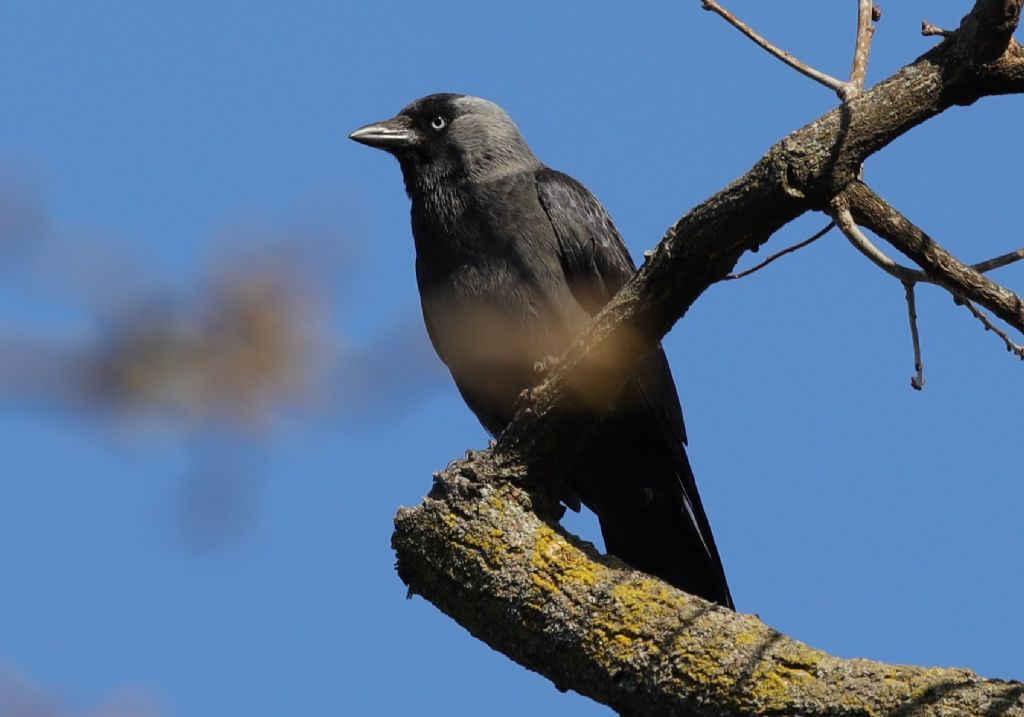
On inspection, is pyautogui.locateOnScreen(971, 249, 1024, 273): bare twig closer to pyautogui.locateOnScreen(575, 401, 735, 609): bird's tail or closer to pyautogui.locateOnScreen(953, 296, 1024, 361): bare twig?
pyautogui.locateOnScreen(953, 296, 1024, 361): bare twig

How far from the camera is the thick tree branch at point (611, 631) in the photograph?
3459 millimetres

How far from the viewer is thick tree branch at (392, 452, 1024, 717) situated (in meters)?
3.46

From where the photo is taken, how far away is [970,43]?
3.49 m

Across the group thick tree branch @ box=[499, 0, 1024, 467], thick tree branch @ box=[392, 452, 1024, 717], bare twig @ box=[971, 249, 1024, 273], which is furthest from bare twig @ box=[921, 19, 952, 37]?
thick tree branch @ box=[392, 452, 1024, 717]

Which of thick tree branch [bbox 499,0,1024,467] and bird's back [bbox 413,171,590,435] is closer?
thick tree branch [bbox 499,0,1024,467]

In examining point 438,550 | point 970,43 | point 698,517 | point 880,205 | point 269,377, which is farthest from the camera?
point 698,517

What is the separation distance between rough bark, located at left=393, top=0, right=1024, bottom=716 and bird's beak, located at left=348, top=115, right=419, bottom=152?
8.44 ft

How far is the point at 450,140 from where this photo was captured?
6559 millimetres

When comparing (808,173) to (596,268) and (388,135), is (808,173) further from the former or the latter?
(388,135)

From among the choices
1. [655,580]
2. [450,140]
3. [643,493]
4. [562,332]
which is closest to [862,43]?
[655,580]

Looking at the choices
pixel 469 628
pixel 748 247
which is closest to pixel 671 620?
pixel 469 628

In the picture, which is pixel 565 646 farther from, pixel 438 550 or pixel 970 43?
pixel 970 43

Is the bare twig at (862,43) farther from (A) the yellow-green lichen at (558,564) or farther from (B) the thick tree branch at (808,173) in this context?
(A) the yellow-green lichen at (558,564)

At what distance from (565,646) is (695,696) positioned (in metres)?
0.49
